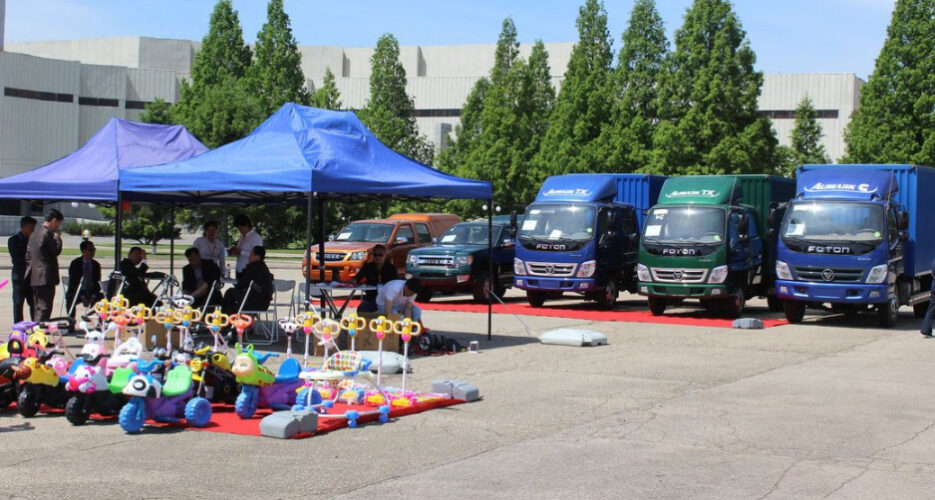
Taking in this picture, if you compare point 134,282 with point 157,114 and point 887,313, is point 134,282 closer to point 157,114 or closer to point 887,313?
point 887,313

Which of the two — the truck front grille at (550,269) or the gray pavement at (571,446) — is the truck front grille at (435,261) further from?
the gray pavement at (571,446)

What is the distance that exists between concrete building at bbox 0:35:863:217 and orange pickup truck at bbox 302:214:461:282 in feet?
157

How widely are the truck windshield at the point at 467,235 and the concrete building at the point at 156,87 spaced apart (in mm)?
48782

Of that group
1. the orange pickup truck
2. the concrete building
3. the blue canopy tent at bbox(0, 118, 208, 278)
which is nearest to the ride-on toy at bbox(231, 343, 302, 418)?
the blue canopy tent at bbox(0, 118, 208, 278)

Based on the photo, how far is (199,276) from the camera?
1627 cm

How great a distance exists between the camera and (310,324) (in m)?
10.9

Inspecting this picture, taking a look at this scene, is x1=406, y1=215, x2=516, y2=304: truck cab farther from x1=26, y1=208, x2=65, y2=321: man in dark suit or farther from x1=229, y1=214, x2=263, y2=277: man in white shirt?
x1=26, y1=208, x2=65, y2=321: man in dark suit

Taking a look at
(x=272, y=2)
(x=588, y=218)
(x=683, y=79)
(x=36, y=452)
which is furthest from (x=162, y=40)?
(x=36, y=452)

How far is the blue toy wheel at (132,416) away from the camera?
29.3ft

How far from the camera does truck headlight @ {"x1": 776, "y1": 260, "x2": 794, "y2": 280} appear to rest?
20.3 m

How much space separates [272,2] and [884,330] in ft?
141

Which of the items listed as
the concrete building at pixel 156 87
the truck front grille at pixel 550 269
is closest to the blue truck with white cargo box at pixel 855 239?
the truck front grille at pixel 550 269

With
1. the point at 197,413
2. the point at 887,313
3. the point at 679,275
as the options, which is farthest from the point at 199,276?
the point at 887,313

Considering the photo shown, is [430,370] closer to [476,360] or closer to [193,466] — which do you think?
[476,360]
